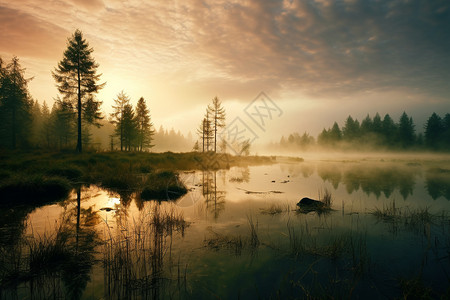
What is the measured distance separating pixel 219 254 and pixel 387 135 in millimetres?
76512

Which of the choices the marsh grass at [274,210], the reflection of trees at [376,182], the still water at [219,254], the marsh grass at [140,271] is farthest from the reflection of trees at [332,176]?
the marsh grass at [140,271]

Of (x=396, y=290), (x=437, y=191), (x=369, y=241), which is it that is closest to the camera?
(x=396, y=290)

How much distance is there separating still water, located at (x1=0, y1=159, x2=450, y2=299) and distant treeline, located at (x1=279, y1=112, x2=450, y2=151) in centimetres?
6671

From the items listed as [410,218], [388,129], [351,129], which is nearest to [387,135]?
[388,129]

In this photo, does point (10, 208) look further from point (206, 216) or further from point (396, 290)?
point (396, 290)

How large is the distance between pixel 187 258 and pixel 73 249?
2.62 metres

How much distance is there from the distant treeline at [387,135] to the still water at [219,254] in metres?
66.7

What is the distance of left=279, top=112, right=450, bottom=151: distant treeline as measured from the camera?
178ft

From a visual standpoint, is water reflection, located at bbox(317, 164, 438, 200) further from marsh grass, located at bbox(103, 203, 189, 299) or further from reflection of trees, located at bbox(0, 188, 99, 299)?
reflection of trees, located at bbox(0, 188, 99, 299)

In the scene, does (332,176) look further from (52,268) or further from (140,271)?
(52,268)

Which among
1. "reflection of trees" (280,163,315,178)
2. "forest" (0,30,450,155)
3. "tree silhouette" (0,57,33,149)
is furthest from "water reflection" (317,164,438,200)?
"tree silhouette" (0,57,33,149)

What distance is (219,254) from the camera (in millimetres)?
4898

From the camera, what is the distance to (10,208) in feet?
24.4

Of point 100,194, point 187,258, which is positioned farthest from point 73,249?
point 100,194
